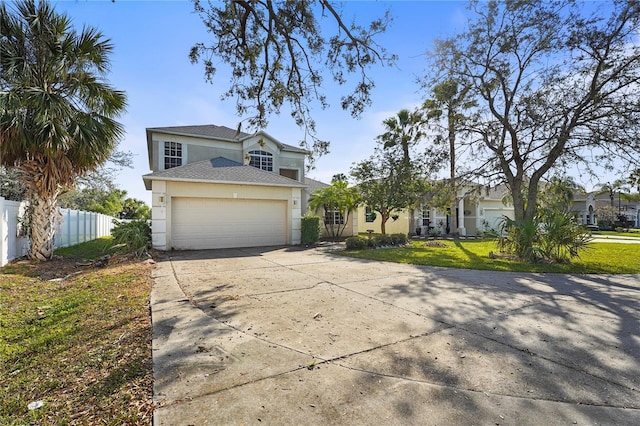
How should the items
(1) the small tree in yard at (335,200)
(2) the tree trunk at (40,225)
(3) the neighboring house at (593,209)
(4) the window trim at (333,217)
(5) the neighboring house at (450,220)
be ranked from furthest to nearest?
(3) the neighboring house at (593,209) < (5) the neighboring house at (450,220) < (4) the window trim at (333,217) < (1) the small tree in yard at (335,200) < (2) the tree trunk at (40,225)

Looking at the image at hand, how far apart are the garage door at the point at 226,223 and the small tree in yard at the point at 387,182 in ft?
20.0

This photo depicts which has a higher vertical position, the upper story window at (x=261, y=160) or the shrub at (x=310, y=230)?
the upper story window at (x=261, y=160)

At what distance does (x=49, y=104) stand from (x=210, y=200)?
6511 mm

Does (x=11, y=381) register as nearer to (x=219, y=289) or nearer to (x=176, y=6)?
(x=219, y=289)

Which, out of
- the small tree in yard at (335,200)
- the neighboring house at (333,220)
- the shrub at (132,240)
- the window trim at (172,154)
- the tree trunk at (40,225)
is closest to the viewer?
the tree trunk at (40,225)

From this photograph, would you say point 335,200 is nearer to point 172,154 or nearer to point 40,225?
point 172,154

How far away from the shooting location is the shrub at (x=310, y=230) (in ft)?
53.9

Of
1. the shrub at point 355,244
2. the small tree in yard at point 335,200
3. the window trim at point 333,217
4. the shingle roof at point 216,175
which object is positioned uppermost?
the shingle roof at point 216,175

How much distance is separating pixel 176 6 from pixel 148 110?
12.0 feet

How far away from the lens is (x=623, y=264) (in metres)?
10.6

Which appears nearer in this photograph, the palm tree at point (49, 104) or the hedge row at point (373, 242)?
the palm tree at point (49, 104)

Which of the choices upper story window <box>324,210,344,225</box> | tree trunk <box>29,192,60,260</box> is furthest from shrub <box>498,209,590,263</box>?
tree trunk <box>29,192,60,260</box>

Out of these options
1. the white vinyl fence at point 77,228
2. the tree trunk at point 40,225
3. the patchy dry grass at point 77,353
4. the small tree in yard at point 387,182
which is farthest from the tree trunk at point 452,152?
the white vinyl fence at point 77,228

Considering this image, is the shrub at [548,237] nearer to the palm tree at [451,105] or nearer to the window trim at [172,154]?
the palm tree at [451,105]
